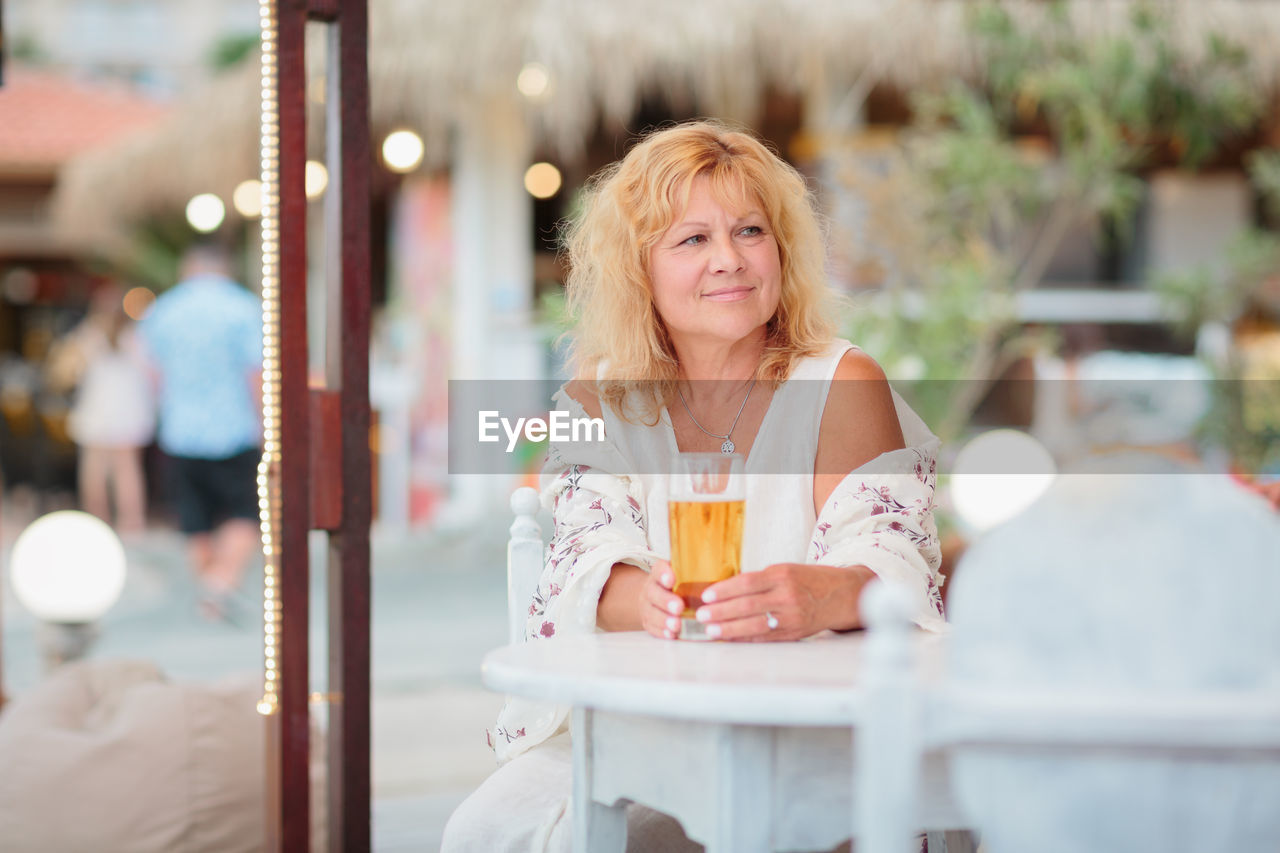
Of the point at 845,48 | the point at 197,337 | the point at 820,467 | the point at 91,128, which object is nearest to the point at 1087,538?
the point at 820,467

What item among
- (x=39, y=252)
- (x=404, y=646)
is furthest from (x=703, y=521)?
(x=39, y=252)

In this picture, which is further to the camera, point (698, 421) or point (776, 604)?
point (698, 421)

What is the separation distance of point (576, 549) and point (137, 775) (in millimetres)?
1102

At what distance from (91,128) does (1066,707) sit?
16.7 m

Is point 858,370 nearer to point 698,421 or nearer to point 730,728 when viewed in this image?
point 698,421

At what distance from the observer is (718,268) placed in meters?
1.82

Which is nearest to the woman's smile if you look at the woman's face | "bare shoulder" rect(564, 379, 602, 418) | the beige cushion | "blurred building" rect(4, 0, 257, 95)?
the woman's face

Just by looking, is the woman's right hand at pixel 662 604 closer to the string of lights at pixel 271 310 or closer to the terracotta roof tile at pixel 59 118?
the string of lights at pixel 271 310

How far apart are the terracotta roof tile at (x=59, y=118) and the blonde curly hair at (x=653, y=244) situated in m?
14.2

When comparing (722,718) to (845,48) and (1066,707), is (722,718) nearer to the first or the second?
(1066,707)

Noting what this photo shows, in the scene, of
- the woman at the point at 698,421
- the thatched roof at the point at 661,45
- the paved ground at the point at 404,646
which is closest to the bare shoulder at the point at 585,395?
the woman at the point at 698,421

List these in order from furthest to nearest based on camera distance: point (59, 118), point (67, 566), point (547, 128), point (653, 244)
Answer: point (59, 118)
point (547, 128)
point (67, 566)
point (653, 244)

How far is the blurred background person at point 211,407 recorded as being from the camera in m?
5.35

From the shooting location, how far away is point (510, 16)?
6.14 m
